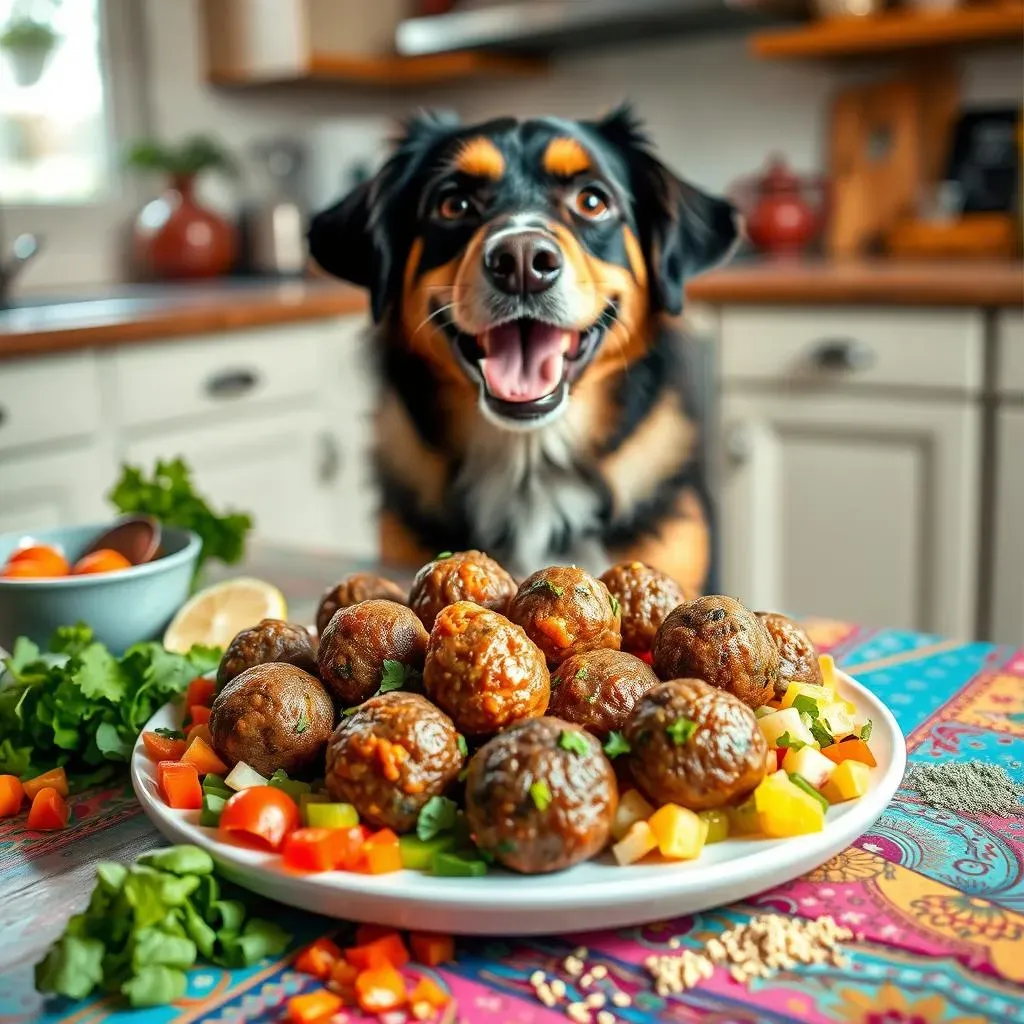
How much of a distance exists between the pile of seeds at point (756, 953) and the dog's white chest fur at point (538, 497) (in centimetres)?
109

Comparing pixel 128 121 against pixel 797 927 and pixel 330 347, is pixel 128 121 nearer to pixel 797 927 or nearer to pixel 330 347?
pixel 330 347

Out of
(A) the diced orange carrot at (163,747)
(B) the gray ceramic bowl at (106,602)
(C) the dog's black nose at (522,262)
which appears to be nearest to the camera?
(A) the diced orange carrot at (163,747)

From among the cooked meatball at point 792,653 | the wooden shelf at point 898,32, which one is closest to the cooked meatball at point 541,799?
the cooked meatball at point 792,653

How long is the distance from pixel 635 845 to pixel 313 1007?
17 cm

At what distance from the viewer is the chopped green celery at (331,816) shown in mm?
620

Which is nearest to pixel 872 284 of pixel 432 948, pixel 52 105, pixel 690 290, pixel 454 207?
pixel 690 290

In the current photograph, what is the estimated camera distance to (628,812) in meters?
0.62

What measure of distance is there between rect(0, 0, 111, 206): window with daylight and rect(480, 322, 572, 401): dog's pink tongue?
81.2 inches

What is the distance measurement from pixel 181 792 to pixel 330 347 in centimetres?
219

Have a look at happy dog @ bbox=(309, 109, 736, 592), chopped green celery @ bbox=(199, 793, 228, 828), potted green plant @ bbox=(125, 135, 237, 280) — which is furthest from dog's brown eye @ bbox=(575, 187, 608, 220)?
potted green plant @ bbox=(125, 135, 237, 280)

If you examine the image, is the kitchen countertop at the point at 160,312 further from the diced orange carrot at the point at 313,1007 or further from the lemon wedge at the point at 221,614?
the diced orange carrot at the point at 313,1007

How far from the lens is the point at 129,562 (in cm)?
109

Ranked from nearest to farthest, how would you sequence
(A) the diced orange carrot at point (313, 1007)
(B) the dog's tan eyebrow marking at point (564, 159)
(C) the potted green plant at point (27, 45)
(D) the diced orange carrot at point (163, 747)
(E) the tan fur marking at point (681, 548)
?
(A) the diced orange carrot at point (313, 1007) < (D) the diced orange carrot at point (163, 747) < (B) the dog's tan eyebrow marking at point (564, 159) < (E) the tan fur marking at point (681, 548) < (C) the potted green plant at point (27, 45)

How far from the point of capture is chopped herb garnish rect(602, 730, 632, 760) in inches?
25.0
